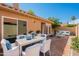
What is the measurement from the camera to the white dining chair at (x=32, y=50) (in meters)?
3.76

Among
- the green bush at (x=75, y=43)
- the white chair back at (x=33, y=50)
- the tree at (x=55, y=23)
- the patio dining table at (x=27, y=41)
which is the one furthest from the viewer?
the tree at (x=55, y=23)

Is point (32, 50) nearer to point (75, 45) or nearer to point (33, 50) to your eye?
point (33, 50)

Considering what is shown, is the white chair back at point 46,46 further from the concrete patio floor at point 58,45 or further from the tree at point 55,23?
the tree at point 55,23

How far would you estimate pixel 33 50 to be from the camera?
3879mm

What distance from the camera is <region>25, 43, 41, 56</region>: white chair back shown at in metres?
3.76

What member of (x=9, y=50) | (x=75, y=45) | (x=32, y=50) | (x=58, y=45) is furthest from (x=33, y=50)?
(x=75, y=45)

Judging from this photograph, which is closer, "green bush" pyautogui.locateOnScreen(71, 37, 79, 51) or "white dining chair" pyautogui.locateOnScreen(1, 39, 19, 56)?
"white dining chair" pyautogui.locateOnScreen(1, 39, 19, 56)

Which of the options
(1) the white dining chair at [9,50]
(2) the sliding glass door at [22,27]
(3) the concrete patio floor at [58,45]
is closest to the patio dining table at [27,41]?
(1) the white dining chair at [9,50]

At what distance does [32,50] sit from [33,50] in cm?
5

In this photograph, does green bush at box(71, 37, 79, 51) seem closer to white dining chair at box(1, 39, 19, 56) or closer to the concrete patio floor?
the concrete patio floor

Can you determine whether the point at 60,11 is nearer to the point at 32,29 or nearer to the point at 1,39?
the point at 32,29

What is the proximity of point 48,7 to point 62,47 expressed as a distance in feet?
4.12

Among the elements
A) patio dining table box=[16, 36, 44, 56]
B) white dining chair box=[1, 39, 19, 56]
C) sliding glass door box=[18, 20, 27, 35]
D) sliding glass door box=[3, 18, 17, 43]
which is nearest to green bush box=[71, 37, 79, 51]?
patio dining table box=[16, 36, 44, 56]

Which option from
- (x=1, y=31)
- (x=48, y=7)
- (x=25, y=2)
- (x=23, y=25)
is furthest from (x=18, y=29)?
(x=48, y=7)
